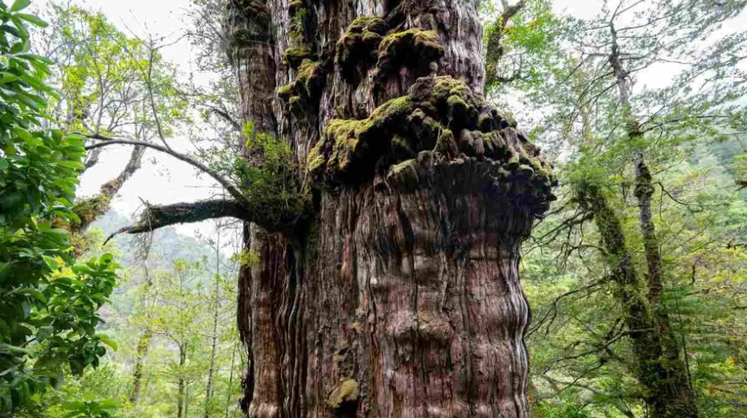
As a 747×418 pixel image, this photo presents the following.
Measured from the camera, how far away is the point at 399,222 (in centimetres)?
236

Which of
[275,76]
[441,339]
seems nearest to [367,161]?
[441,339]

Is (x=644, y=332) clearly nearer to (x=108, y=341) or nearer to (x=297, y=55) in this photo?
(x=297, y=55)

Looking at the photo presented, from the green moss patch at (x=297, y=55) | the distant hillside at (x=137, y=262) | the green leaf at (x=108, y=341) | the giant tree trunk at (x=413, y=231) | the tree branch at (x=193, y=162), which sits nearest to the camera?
the green leaf at (x=108, y=341)

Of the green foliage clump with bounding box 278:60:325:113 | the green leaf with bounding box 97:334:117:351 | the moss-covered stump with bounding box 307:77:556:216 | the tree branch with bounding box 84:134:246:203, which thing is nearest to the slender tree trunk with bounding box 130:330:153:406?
the tree branch with bounding box 84:134:246:203

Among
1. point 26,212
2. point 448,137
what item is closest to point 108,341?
point 26,212

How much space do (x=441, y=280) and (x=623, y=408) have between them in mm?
6034

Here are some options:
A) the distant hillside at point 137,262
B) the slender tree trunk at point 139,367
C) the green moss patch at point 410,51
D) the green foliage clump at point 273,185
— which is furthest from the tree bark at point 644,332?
the slender tree trunk at point 139,367

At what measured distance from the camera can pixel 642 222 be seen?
6.03 m

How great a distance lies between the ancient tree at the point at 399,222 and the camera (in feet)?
7.26

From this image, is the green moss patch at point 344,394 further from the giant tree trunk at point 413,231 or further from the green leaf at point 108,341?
the green leaf at point 108,341

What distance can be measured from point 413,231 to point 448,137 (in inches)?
24.2

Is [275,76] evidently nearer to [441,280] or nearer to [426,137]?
[426,137]

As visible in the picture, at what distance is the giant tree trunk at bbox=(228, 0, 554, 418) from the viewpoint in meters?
2.20

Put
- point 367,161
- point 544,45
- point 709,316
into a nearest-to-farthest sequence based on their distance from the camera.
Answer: point 367,161
point 709,316
point 544,45
